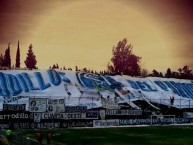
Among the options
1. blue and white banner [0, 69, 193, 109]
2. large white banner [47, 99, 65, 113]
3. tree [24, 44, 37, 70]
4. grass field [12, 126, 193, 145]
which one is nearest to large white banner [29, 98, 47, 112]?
large white banner [47, 99, 65, 113]

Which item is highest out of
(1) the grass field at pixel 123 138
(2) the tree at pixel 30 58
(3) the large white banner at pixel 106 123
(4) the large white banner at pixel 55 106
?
(2) the tree at pixel 30 58

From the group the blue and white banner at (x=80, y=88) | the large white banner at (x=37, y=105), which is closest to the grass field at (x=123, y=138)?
the large white banner at (x=37, y=105)

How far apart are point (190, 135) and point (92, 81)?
36294 mm

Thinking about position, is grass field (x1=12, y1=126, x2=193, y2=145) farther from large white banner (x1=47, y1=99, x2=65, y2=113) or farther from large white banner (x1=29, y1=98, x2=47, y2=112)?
large white banner (x1=29, y1=98, x2=47, y2=112)

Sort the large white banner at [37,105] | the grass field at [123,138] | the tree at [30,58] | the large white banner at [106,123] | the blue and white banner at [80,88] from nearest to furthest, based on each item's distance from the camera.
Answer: the grass field at [123,138] < the large white banner at [37,105] < the large white banner at [106,123] < the blue and white banner at [80,88] < the tree at [30,58]

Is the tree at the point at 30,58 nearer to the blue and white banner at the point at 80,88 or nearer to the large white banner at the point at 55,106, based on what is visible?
the blue and white banner at the point at 80,88

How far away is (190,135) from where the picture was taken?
55438 mm

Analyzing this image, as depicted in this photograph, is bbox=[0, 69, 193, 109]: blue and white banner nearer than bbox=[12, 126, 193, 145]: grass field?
No

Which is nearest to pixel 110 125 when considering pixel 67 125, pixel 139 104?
pixel 67 125

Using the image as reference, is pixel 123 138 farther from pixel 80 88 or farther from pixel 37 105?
pixel 80 88

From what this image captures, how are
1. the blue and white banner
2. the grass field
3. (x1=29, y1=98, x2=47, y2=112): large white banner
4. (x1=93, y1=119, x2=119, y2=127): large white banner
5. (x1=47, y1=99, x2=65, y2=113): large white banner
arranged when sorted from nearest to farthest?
the grass field → (x1=29, y1=98, x2=47, y2=112): large white banner → (x1=47, y1=99, x2=65, y2=113): large white banner → (x1=93, y1=119, x2=119, y2=127): large white banner → the blue and white banner

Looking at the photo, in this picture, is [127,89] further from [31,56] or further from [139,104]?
[31,56]

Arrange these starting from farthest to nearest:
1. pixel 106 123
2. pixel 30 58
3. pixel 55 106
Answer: pixel 30 58
pixel 106 123
pixel 55 106

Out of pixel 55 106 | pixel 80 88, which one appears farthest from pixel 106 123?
pixel 80 88
